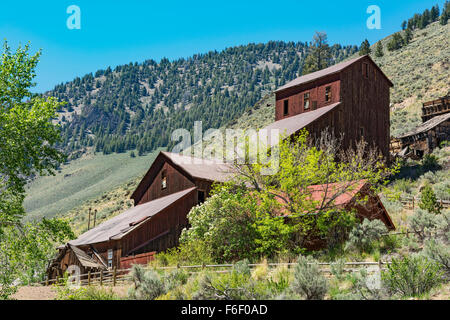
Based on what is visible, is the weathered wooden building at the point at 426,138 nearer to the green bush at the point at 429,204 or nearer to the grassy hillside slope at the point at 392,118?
the grassy hillside slope at the point at 392,118

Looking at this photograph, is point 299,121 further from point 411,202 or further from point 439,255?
point 439,255

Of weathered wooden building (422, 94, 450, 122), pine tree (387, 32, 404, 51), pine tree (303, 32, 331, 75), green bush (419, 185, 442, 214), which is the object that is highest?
pine tree (387, 32, 404, 51)

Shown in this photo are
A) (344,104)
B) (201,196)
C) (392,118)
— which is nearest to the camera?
(201,196)

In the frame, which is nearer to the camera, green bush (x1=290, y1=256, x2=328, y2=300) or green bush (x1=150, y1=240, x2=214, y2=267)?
green bush (x1=290, y1=256, x2=328, y2=300)

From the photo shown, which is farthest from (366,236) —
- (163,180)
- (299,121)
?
(163,180)

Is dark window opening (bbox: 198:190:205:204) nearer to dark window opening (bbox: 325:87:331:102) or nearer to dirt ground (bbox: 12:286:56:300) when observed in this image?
dirt ground (bbox: 12:286:56:300)

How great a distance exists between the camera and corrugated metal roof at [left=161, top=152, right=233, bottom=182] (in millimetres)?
37094

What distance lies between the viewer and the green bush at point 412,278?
1509cm

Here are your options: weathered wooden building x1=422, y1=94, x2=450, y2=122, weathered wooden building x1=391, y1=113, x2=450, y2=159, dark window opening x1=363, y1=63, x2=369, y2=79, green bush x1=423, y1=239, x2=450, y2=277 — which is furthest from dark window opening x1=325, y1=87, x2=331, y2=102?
green bush x1=423, y1=239, x2=450, y2=277

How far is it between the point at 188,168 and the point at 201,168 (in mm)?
2076

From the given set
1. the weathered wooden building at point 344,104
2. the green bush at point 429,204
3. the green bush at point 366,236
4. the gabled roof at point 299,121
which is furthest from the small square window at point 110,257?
the green bush at point 429,204

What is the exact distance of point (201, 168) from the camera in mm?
39875

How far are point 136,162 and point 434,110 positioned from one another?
150543mm

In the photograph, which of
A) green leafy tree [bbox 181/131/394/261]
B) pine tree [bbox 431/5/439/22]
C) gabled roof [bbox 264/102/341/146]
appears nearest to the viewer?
green leafy tree [bbox 181/131/394/261]
